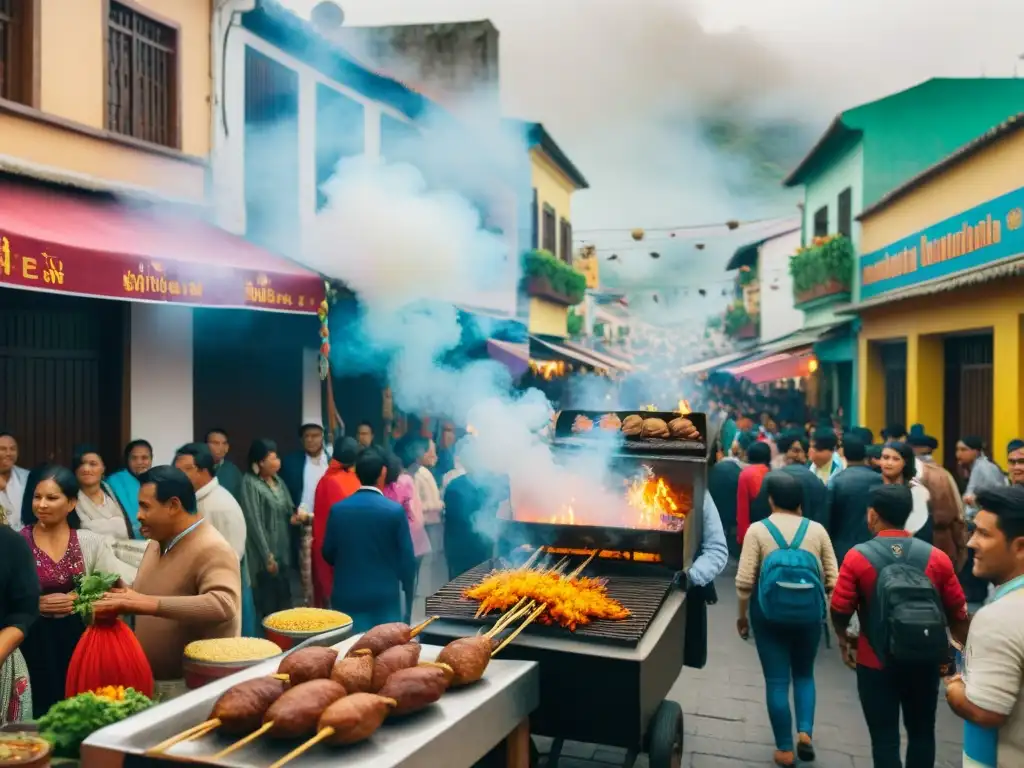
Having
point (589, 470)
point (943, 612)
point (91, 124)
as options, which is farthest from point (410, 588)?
point (91, 124)

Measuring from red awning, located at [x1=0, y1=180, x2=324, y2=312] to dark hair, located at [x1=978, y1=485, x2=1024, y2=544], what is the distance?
5.83 metres

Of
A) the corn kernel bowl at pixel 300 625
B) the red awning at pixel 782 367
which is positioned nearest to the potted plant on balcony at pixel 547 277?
the red awning at pixel 782 367

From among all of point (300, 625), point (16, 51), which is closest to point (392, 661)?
point (300, 625)

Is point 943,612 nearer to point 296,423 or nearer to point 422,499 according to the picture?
point 422,499

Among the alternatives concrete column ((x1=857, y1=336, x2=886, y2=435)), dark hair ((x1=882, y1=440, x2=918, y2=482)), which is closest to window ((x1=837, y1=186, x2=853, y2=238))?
concrete column ((x1=857, y1=336, x2=886, y2=435))

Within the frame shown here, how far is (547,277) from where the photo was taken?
20.9 metres

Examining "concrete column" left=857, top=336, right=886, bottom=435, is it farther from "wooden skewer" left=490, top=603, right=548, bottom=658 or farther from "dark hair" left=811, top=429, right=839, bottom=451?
"wooden skewer" left=490, top=603, right=548, bottom=658

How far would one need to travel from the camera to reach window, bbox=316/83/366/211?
11219mm

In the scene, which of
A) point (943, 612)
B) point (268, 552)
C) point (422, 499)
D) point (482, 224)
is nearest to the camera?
point (943, 612)

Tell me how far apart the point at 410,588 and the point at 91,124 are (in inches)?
217

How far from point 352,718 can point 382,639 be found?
82 cm

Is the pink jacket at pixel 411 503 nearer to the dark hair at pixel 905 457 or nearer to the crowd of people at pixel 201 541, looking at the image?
the crowd of people at pixel 201 541

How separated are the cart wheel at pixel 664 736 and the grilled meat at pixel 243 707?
2259mm

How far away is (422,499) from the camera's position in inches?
338
